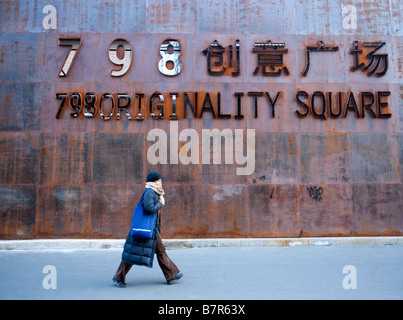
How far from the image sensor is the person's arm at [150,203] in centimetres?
558

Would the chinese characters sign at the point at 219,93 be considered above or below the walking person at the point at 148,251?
above

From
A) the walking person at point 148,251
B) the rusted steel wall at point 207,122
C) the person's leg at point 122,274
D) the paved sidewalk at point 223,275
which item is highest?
the rusted steel wall at point 207,122

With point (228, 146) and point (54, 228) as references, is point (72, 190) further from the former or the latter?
point (228, 146)

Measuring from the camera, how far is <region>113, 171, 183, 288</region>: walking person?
18.1ft

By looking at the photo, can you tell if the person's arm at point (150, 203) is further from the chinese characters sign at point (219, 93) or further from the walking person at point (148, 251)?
the chinese characters sign at point (219, 93)

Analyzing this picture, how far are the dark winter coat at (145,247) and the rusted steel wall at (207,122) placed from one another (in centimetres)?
447

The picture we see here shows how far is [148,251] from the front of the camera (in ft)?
18.1

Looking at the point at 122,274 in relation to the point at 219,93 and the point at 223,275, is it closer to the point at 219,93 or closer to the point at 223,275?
the point at 223,275

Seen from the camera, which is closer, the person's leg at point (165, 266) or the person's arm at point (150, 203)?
the person's arm at point (150, 203)

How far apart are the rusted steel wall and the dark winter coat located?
4.47 m

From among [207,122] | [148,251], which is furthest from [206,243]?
[148,251]

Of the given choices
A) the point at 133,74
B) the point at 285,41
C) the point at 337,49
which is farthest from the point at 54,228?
the point at 337,49

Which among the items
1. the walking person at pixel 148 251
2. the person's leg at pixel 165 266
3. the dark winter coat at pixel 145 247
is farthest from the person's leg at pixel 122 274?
the person's leg at pixel 165 266

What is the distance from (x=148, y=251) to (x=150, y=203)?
26.5 inches
